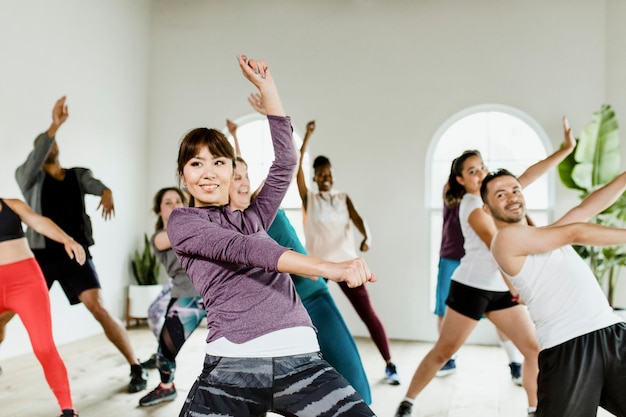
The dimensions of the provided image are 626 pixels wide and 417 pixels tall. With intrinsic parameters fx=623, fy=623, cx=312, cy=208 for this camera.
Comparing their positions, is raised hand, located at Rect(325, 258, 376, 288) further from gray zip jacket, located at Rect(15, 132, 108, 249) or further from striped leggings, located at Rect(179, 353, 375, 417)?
gray zip jacket, located at Rect(15, 132, 108, 249)

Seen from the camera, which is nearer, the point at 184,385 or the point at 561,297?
the point at 561,297

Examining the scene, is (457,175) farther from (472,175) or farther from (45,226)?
(45,226)

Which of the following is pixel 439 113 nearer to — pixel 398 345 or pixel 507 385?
pixel 398 345

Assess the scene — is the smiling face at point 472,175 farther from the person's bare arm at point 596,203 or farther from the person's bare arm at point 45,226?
the person's bare arm at point 45,226

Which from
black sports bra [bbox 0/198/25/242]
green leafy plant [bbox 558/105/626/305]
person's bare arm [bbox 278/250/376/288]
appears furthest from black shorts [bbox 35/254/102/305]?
green leafy plant [bbox 558/105/626/305]

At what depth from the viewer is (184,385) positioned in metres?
3.92

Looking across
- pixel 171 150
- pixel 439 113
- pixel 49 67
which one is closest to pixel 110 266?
pixel 171 150

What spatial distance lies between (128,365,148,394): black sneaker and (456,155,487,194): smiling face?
7.26 ft

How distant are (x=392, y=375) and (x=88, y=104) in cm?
354

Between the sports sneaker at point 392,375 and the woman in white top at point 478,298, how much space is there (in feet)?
2.85

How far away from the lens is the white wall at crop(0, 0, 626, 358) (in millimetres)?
5309

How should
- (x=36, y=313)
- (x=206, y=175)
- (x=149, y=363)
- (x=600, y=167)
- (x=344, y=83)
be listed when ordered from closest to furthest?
(x=206, y=175), (x=36, y=313), (x=149, y=363), (x=600, y=167), (x=344, y=83)

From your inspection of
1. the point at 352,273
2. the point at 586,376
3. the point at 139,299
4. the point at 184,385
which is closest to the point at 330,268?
the point at 352,273

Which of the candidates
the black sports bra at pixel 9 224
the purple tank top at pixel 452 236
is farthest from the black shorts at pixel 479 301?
the black sports bra at pixel 9 224
